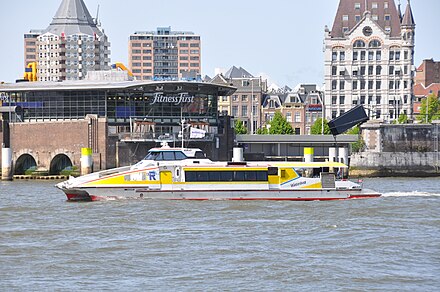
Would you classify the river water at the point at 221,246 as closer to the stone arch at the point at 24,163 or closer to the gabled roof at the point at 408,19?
the stone arch at the point at 24,163

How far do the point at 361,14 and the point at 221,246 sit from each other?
12824 cm

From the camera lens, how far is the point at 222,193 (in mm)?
60750

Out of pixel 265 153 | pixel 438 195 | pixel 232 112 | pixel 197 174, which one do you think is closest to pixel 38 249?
pixel 197 174

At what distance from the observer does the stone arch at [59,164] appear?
97.2m

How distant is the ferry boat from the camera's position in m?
60.1

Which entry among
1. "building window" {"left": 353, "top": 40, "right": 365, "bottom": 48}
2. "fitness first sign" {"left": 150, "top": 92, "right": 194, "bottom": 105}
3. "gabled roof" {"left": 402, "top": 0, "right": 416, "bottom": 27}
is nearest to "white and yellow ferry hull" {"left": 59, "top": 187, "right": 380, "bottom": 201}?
"fitness first sign" {"left": 150, "top": 92, "right": 194, "bottom": 105}

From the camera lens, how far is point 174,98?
97.9 metres

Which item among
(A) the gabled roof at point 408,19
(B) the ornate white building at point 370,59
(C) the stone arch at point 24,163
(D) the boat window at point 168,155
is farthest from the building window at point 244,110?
(D) the boat window at point 168,155

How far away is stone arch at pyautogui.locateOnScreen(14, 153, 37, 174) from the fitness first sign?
43.0 feet

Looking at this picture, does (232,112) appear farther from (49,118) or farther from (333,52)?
(49,118)

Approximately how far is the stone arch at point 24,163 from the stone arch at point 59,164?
6.37 ft

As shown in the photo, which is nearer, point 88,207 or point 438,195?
point 88,207

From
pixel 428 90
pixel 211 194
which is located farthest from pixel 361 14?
pixel 211 194

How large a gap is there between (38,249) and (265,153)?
76.5m
